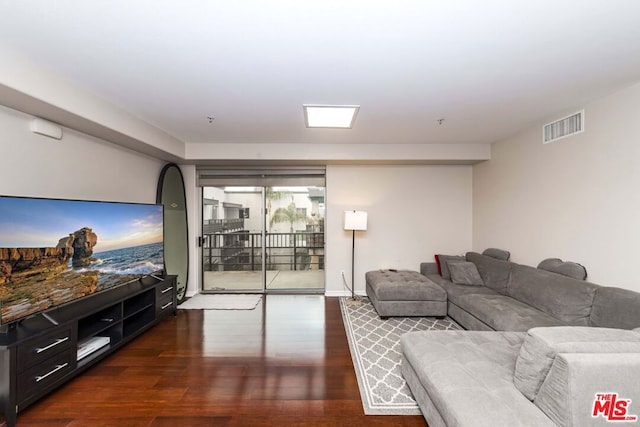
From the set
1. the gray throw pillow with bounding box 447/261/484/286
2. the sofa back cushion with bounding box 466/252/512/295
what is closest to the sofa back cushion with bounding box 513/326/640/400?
the sofa back cushion with bounding box 466/252/512/295

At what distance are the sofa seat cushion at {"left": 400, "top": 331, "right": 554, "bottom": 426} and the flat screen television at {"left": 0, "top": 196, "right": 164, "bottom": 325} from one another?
9.14 feet

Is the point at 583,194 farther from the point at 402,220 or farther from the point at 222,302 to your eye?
the point at 222,302

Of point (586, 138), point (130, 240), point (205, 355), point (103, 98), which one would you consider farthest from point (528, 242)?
point (103, 98)

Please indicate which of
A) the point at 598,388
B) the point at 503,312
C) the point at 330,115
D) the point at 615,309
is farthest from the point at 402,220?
the point at 598,388

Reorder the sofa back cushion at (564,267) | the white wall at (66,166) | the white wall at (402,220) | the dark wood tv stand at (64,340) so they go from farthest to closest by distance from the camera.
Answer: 1. the white wall at (402,220)
2. the sofa back cushion at (564,267)
3. the white wall at (66,166)
4. the dark wood tv stand at (64,340)

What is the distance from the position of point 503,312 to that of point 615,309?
77 centimetres

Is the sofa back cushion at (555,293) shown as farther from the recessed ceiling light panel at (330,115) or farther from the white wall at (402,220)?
the recessed ceiling light panel at (330,115)

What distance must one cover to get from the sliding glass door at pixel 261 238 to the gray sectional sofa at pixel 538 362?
2.80m

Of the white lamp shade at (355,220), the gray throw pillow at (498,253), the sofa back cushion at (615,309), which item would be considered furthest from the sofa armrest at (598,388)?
the white lamp shade at (355,220)

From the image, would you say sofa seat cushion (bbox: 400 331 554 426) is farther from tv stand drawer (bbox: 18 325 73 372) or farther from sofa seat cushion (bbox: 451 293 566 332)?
tv stand drawer (bbox: 18 325 73 372)

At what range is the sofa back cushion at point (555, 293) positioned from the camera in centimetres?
233

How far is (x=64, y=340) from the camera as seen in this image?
2082 millimetres

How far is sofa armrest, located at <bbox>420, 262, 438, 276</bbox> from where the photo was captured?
14.1ft

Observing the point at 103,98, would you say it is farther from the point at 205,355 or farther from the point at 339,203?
the point at 339,203
